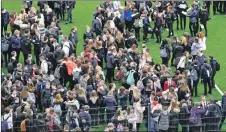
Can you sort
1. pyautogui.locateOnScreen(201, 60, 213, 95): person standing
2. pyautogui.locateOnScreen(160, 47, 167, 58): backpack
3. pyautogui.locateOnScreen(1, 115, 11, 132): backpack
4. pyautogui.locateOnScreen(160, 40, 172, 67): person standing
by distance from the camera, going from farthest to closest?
pyautogui.locateOnScreen(160, 47, 167, 58): backpack < pyautogui.locateOnScreen(160, 40, 172, 67): person standing < pyautogui.locateOnScreen(201, 60, 213, 95): person standing < pyautogui.locateOnScreen(1, 115, 11, 132): backpack

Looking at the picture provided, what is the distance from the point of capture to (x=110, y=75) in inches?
1098

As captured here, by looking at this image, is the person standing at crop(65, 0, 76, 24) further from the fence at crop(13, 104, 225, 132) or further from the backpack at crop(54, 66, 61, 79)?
the fence at crop(13, 104, 225, 132)

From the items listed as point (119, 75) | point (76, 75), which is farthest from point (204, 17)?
point (76, 75)

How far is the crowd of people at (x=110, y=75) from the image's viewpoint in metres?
22.9

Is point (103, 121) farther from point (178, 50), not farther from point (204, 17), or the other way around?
point (204, 17)

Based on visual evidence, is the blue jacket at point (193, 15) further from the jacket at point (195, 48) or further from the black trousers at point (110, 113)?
the black trousers at point (110, 113)

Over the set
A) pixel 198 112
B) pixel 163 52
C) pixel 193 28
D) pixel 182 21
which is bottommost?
pixel 198 112

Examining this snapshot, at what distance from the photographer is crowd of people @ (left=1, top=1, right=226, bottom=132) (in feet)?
75.2

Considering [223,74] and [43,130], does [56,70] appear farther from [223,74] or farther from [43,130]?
[223,74]

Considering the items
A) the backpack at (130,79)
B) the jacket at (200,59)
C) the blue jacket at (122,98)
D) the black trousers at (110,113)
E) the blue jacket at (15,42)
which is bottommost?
the black trousers at (110,113)

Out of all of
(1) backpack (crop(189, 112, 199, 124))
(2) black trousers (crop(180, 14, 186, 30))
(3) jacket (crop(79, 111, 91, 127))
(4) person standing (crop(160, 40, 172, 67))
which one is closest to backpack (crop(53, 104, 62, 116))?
→ (3) jacket (crop(79, 111, 91, 127))

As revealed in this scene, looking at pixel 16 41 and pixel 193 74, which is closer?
pixel 193 74

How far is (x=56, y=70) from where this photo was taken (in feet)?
88.1

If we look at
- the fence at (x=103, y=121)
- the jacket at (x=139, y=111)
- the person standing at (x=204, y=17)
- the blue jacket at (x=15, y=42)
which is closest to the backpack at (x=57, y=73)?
the blue jacket at (x=15, y=42)
